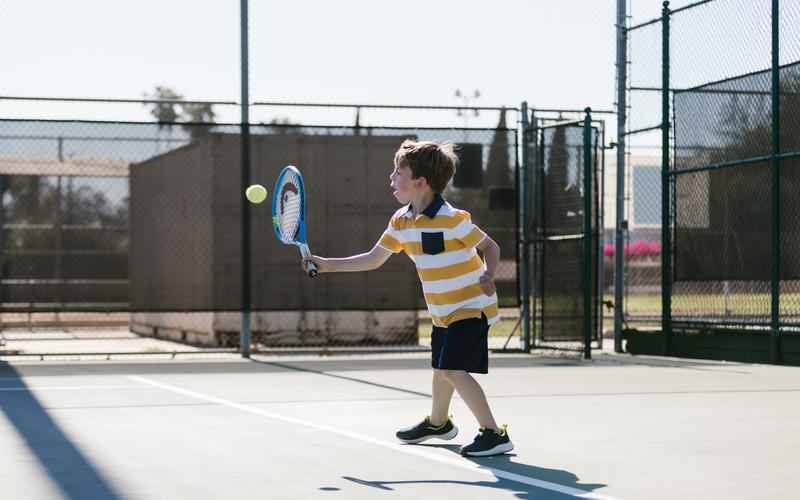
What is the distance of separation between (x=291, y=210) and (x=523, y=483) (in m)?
2.21

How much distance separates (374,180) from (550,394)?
590cm

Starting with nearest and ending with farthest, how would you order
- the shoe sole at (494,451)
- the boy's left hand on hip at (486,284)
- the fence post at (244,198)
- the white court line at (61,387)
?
the boy's left hand on hip at (486,284) → the shoe sole at (494,451) → the white court line at (61,387) → the fence post at (244,198)

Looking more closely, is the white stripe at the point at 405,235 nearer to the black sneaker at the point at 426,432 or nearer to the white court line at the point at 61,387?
the black sneaker at the point at 426,432

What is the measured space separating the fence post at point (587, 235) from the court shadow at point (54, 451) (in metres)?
6.29

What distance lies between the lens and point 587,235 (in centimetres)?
1398

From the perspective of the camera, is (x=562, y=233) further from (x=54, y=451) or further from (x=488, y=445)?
(x=54, y=451)

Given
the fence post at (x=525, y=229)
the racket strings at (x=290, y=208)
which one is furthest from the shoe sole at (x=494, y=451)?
the fence post at (x=525, y=229)

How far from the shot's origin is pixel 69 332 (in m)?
19.2

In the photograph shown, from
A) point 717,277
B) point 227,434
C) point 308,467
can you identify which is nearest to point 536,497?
point 308,467

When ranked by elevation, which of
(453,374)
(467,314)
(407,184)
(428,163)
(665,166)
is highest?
(665,166)

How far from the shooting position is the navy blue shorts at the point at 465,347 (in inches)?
255

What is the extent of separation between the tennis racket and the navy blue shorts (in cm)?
81

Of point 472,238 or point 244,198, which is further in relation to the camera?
point 244,198

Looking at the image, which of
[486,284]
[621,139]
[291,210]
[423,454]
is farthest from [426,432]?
[621,139]
